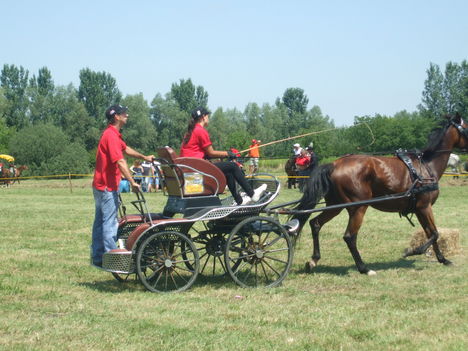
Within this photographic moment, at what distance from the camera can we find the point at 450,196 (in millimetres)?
23219

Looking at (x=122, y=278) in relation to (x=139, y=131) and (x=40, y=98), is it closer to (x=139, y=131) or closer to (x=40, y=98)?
(x=139, y=131)

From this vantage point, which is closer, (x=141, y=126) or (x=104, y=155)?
(x=104, y=155)

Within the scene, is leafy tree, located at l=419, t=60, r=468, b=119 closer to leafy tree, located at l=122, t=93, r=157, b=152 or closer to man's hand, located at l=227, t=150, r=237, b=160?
leafy tree, located at l=122, t=93, r=157, b=152

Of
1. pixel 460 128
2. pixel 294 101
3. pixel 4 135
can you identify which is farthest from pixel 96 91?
pixel 460 128

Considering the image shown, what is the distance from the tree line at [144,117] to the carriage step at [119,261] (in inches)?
1826

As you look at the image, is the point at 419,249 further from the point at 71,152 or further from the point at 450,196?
the point at 71,152

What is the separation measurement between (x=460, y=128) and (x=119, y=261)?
18.2 ft

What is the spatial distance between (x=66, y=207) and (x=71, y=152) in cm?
2835

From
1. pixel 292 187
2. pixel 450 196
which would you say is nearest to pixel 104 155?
pixel 450 196

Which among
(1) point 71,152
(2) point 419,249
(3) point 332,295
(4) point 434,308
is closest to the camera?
(4) point 434,308

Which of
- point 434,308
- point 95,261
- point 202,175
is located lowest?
point 434,308

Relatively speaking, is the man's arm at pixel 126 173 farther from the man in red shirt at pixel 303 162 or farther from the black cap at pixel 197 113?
the man in red shirt at pixel 303 162

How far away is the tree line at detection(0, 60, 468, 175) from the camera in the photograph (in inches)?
2404

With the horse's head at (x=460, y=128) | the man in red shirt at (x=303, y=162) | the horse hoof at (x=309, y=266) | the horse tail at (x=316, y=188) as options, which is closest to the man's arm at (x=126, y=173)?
the horse tail at (x=316, y=188)
